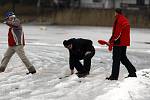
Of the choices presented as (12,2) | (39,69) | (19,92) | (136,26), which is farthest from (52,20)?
(19,92)

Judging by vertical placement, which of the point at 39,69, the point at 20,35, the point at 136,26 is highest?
the point at 20,35

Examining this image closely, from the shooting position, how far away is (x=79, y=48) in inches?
502

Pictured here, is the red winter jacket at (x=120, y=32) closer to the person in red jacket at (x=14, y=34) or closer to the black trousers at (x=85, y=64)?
the black trousers at (x=85, y=64)

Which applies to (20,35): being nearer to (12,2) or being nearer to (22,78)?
(22,78)

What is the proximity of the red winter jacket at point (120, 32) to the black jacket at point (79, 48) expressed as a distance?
0.91 metres

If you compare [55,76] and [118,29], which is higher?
[118,29]

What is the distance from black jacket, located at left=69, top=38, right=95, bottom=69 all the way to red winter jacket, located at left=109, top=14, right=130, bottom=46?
91cm

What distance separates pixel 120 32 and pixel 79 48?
128 cm

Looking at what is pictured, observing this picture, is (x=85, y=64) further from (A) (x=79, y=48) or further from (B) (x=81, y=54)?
(A) (x=79, y=48)

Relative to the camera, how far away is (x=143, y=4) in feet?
222

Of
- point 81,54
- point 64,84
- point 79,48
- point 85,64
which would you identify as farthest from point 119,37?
point 64,84

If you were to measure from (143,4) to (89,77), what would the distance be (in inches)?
2198

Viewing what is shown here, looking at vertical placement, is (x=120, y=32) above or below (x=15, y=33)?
above

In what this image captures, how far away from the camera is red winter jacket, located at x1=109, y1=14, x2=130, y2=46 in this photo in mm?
12062
